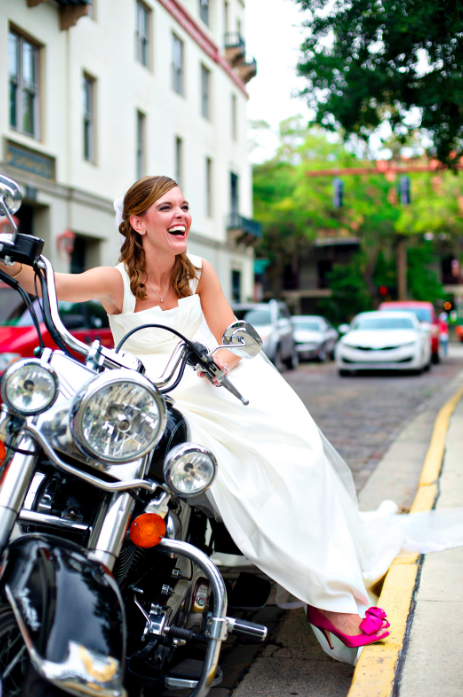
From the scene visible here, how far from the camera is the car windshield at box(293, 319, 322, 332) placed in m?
22.7

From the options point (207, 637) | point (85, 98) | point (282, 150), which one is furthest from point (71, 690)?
point (282, 150)

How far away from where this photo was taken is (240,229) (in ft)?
88.0

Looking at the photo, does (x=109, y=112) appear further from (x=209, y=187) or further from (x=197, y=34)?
(x=209, y=187)

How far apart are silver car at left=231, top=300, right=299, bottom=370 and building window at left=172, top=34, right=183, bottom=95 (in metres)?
9.24

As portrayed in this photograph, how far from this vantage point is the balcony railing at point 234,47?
26.4 metres

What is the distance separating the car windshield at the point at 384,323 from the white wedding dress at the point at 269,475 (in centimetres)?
1407

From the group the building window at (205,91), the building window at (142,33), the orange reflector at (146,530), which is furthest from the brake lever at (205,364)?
the building window at (205,91)

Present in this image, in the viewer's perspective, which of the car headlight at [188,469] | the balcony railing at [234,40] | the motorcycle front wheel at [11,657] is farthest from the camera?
the balcony railing at [234,40]

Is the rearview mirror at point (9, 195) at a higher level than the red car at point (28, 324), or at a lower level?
higher

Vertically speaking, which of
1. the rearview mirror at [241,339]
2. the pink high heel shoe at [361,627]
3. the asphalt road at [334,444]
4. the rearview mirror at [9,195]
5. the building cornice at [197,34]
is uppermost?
the building cornice at [197,34]

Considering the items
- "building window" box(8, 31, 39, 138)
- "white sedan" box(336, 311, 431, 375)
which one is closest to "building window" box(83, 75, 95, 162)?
"building window" box(8, 31, 39, 138)

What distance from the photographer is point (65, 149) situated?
627 inches

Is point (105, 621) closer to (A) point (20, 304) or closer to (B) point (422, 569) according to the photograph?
(B) point (422, 569)

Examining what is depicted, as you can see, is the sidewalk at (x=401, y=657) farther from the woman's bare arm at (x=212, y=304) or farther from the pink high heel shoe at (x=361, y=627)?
the woman's bare arm at (x=212, y=304)
